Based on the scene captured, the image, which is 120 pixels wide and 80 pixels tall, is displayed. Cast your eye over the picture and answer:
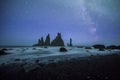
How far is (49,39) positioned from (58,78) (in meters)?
65.3

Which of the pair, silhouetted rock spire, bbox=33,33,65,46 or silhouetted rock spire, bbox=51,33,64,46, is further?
silhouetted rock spire, bbox=33,33,65,46

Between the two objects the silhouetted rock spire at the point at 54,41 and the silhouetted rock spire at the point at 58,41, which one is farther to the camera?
the silhouetted rock spire at the point at 54,41

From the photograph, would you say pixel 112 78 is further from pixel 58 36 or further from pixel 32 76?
pixel 58 36

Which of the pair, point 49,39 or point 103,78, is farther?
point 49,39

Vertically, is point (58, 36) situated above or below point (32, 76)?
above

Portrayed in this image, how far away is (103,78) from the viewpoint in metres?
4.46

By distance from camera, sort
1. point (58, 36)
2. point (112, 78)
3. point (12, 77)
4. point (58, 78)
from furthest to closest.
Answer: point (58, 36) < point (12, 77) < point (58, 78) < point (112, 78)

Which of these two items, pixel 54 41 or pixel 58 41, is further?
pixel 54 41

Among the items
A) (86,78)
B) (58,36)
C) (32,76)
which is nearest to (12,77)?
(32,76)

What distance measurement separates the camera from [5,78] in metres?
4.98

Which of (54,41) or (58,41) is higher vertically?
(54,41)

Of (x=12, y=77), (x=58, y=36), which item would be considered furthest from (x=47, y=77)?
(x=58, y=36)

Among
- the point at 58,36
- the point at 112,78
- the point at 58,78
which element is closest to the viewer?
the point at 112,78

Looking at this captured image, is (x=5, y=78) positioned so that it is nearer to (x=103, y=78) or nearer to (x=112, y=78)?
(x=103, y=78)
